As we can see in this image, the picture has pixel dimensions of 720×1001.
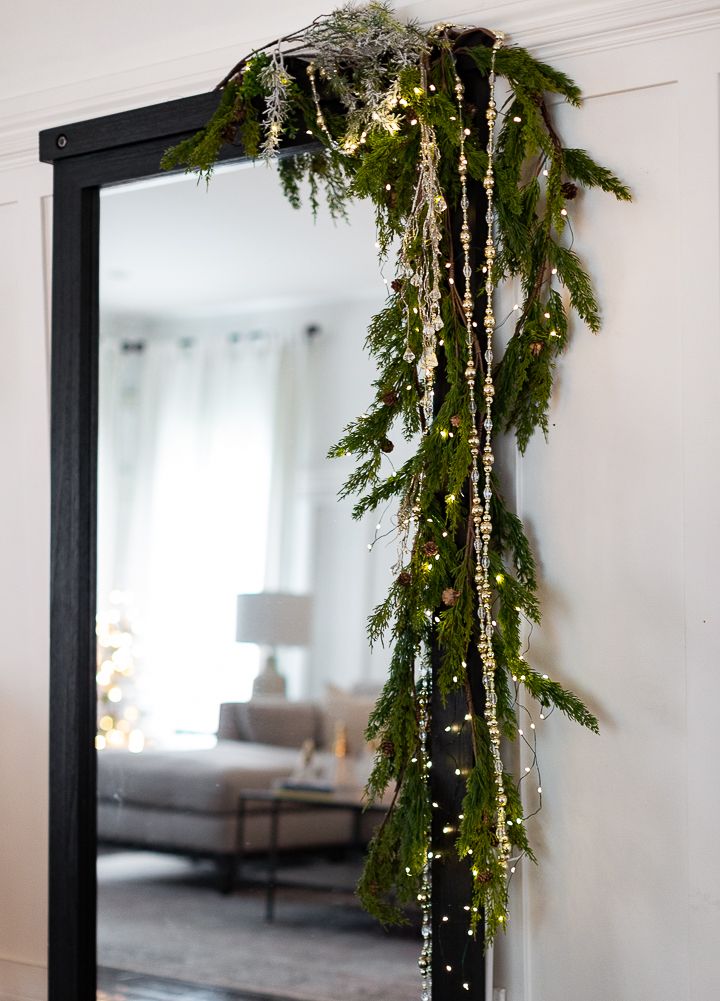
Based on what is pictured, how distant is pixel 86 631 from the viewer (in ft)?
8.47

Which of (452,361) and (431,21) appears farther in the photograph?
(431,21)

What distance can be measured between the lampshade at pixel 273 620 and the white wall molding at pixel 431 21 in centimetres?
119

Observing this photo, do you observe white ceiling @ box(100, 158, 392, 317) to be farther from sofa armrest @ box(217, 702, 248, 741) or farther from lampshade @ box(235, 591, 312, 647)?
sofa armrest @ box(217, 702, 248, 741)

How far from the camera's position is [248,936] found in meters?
2.57

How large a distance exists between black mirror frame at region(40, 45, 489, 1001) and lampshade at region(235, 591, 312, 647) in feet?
1.18

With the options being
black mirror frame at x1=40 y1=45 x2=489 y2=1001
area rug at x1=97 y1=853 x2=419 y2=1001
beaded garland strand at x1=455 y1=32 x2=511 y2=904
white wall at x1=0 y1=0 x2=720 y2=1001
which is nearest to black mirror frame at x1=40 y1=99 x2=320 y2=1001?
black mirror frame at x1=40 y1=45 x2=489 y2=1001

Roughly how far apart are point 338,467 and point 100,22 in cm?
120

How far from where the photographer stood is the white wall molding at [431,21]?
2.04 meters

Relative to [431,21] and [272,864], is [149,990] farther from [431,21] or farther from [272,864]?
[431,21]

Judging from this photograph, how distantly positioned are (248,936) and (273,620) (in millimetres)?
723

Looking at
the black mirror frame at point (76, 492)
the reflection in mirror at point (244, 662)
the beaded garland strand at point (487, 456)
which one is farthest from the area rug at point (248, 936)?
the beaded garland strand at point (487, 456)

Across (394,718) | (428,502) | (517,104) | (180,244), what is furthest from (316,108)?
(394,718)

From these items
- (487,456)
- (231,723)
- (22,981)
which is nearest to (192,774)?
(231,723)

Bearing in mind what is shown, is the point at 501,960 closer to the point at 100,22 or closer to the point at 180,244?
the point at 180,244
